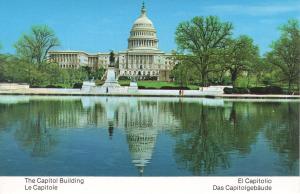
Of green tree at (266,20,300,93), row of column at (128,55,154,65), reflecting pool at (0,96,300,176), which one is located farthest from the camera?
row of column at (128,55,154,65)

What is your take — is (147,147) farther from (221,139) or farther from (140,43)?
(140,43)

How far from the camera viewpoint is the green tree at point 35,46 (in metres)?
26.7

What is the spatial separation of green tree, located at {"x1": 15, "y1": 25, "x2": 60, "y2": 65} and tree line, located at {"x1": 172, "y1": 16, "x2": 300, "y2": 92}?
8.43 m

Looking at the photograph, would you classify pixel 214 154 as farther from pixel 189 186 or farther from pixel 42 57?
pixel 42 57

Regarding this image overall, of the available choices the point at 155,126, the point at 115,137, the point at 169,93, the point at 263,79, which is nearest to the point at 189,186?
the point at 115,137

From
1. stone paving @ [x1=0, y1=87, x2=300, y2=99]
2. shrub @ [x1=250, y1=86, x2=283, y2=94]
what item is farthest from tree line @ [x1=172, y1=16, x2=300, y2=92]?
stone paving @ [x1=0, y1=87, x2=300, y2=99]

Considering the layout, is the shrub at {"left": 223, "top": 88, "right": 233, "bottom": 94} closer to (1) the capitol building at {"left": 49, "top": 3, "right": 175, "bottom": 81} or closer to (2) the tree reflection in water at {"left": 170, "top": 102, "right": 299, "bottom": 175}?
(1) the capitol building at {"left": 49, "top": 3, "right": 175, "bottom": 81}

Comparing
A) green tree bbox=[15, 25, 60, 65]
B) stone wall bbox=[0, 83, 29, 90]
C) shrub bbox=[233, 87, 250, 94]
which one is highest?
green tree bbox=[15, 25, 60, 65]

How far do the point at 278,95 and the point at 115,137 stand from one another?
1987 cm

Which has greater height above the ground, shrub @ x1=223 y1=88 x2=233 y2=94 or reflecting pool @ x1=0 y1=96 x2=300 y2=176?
shrub @ x1=223 y1=88 x2=233 y2=94

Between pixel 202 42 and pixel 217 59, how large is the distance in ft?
5.49

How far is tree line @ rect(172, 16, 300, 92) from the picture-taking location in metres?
31.3

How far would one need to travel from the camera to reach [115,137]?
9.84m

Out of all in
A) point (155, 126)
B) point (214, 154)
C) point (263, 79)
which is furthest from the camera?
point (263, 79)
